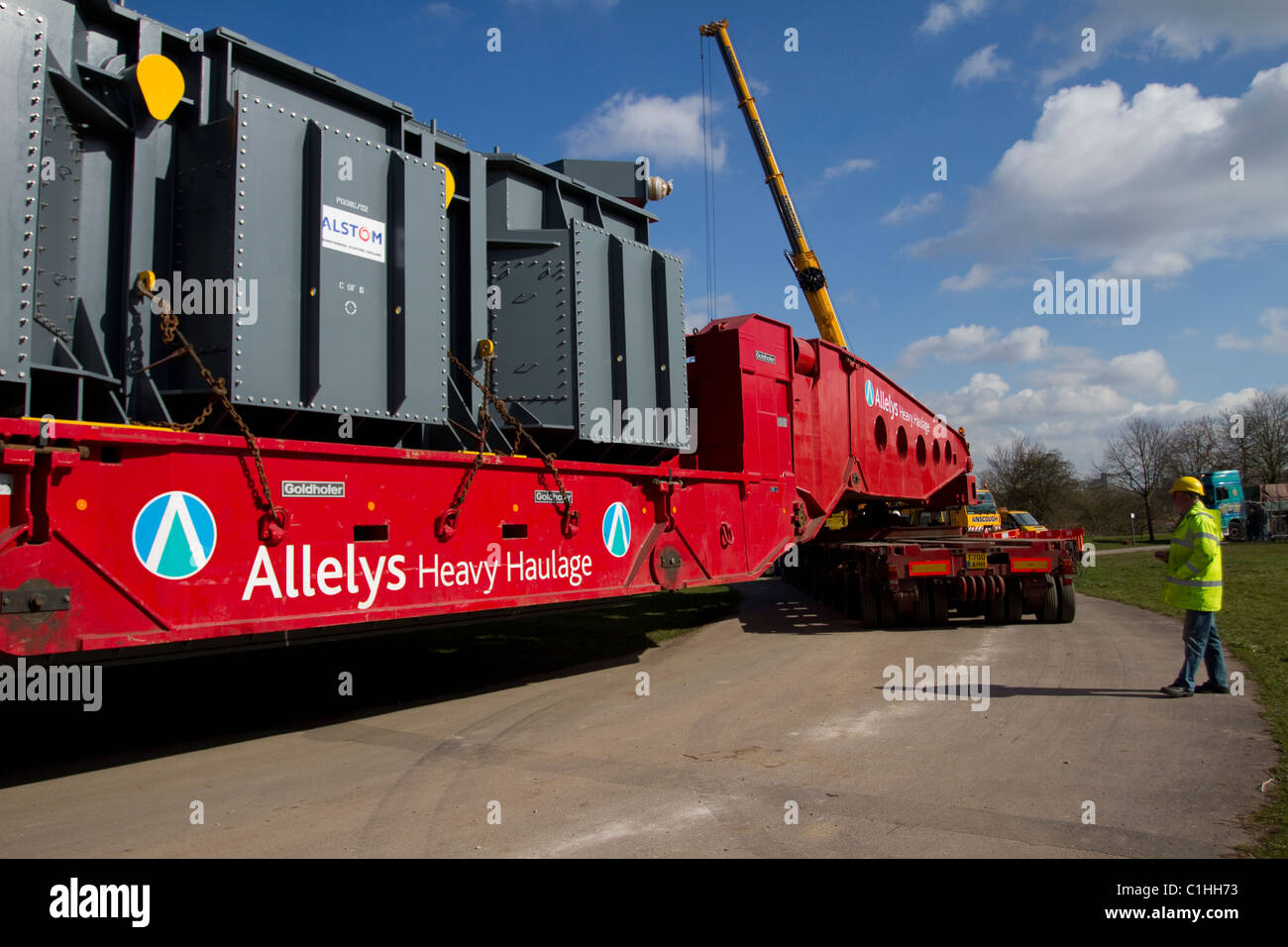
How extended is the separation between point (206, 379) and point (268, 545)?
1.15 m

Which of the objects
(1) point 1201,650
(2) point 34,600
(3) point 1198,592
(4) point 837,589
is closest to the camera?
(2) point 34,600

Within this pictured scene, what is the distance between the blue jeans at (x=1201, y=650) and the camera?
6.60 meters

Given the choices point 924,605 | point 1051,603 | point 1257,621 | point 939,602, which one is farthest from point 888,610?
point 1257,621

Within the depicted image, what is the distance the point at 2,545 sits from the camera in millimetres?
3926

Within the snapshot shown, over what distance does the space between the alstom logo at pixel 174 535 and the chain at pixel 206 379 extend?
35 centimetres

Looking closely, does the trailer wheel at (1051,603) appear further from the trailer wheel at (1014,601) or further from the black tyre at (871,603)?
the black tyre at (871,603)

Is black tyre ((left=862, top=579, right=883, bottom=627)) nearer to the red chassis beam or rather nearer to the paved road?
the paved road

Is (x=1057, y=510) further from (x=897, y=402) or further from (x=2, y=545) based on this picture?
(x=2, y=545)

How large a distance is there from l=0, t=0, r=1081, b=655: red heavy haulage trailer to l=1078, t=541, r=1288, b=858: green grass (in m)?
4.72

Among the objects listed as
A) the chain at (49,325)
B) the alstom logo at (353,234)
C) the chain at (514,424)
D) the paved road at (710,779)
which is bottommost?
the paved road at (710,779)

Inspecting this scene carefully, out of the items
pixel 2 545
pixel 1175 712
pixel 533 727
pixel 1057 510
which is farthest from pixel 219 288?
pixel 1057 510

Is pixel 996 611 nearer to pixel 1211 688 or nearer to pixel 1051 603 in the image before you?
pixel 1051 603

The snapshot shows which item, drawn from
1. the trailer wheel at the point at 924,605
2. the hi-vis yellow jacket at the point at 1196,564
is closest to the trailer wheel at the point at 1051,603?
the trailer wheel at the point at 924,605

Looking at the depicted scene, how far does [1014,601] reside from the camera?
11.3 metres
